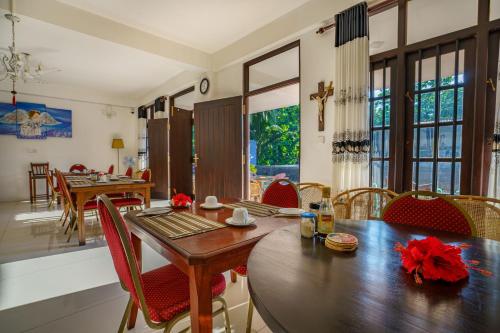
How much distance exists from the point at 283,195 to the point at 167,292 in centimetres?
121

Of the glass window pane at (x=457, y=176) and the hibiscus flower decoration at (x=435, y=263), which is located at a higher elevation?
the glass window pane at (x=457, y=176)

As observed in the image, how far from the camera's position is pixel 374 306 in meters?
0.58

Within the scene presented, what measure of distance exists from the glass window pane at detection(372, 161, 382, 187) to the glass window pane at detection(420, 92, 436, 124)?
57cm

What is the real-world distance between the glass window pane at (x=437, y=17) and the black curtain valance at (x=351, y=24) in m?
0.42

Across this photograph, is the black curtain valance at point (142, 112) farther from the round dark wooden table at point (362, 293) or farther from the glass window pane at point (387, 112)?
the round dark wooden table at point (362, 293)

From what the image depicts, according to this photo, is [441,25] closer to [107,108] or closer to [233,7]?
[233,7]

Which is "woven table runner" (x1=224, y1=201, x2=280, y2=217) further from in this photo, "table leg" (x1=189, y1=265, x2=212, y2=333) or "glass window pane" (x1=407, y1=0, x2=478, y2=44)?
"glass window pane" (x1=407, y1=0, x2=478, y2=44)

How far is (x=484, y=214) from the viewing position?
1.59 meters

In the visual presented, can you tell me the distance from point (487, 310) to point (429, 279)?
0.49ft

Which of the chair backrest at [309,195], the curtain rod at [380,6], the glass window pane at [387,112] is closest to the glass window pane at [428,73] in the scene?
the glass window pane at [387,112]

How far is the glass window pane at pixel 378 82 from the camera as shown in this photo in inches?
103

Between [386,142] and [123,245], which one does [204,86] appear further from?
[123,245]

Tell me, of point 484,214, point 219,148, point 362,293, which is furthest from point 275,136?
point 362,293

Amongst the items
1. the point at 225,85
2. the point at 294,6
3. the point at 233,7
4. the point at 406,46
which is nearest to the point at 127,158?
the point at 225,85
